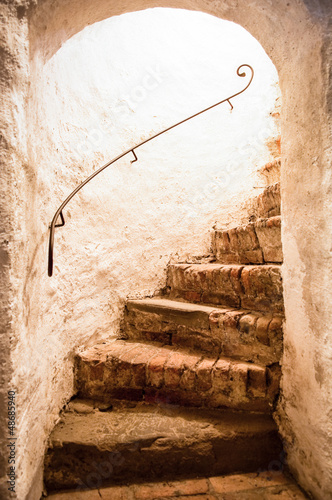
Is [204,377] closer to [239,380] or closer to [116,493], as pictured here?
[239,380]

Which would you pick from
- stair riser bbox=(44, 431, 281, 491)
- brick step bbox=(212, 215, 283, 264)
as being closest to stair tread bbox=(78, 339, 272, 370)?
stair riser bbox=(44, 431, 281, 491)

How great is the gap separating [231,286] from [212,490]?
842 millimetres

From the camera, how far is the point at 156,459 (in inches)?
44.9

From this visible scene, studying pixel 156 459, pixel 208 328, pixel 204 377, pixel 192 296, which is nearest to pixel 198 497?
pixel 156 459

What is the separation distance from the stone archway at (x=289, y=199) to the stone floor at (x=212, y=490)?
3.1 inches

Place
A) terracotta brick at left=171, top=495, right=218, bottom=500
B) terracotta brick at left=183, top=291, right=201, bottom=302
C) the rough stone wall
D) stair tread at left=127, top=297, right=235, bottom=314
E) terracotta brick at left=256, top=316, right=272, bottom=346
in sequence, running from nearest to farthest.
A: the rough stone wall → terracotta brick at left=171, top=495, right=218, bottom=500 → terracotta brick at left=256, top=316, right=272, bottom=346 → stair tread at left=127, top=297, right=235, bottom=314 → terracotta brick at left=183, top=291, right=201, bottom=302

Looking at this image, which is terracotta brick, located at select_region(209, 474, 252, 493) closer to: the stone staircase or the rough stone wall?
the stone staircase

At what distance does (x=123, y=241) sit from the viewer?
1.90m

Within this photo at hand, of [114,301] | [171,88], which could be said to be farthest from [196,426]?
[171,88]

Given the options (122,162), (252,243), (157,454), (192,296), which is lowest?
(157,454)

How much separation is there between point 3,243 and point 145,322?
3.35 feet

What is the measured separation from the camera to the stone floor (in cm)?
104

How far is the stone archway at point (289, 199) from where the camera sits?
0.89 metres

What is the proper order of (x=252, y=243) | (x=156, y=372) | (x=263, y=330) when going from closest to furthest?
1. (x=263, y=330)
2. (x=156, y=372)
3. (x=252, y=243)
